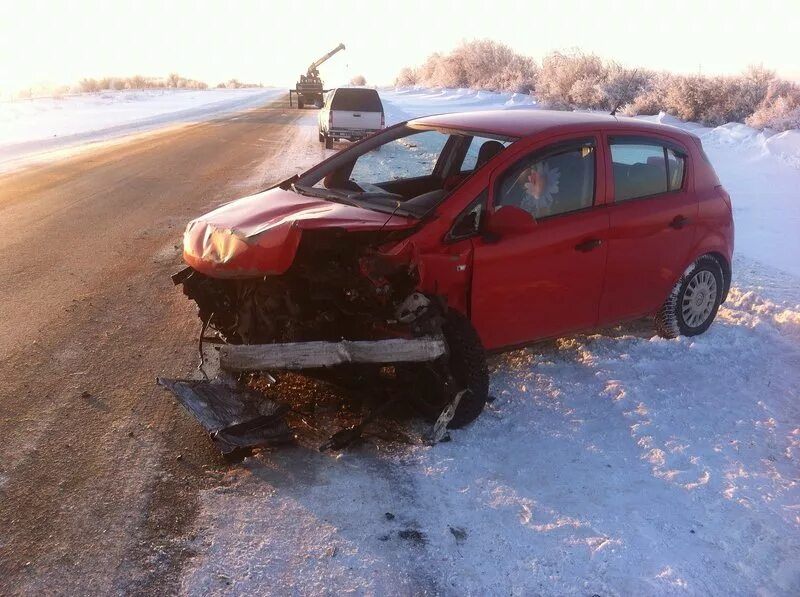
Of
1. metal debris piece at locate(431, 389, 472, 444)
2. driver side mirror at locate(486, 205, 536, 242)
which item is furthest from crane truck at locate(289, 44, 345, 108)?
metal debris piece at locate(431, 389, 472, 444)

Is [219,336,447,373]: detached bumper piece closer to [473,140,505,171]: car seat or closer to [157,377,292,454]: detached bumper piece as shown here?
[157,377,292,454]: detached bumper piece

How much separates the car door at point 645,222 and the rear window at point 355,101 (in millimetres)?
13856

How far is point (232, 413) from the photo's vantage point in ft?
11.7

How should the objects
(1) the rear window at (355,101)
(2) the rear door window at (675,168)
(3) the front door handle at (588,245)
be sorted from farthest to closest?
1. (1) the rear window at (355,101)
2. (2) the rear door window at (675,168)
3. (3) the front door handle at (588,245)

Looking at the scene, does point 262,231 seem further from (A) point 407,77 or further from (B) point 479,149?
(A) point 407,77

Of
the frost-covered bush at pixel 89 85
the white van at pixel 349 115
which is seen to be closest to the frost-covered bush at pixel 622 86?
the white van at pixel 349 115

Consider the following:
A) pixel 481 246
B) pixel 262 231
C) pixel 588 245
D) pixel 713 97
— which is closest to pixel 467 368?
pixel 481 246

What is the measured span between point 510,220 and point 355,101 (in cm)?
1527

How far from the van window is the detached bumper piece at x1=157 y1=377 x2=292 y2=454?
6.21 ft

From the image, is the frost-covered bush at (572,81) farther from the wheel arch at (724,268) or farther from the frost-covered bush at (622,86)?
the wheel arch at (724,268)

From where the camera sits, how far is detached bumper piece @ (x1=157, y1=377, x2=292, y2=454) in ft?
11.2

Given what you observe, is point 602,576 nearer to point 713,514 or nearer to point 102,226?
point 713,514

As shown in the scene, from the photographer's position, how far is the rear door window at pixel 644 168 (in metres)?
4.62

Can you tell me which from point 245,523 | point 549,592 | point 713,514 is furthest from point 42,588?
point 713,514
